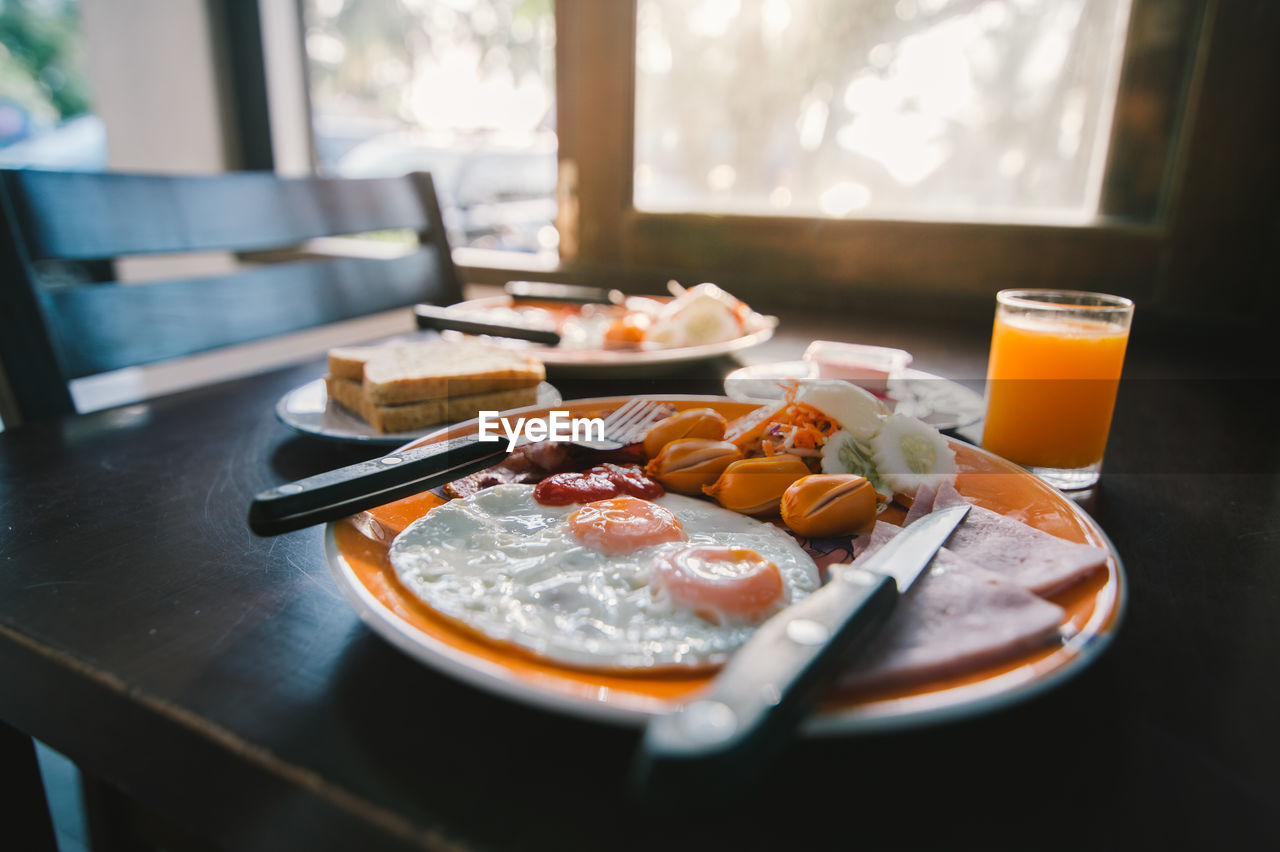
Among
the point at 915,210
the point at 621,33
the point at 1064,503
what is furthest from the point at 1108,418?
the point at 621,33

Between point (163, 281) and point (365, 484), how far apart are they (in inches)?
41.5

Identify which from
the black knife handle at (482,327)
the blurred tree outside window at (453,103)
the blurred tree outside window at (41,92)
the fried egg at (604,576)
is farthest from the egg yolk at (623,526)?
the blurred tree outside window at (41,92)

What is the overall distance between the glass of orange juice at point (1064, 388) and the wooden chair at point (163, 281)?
1353mm

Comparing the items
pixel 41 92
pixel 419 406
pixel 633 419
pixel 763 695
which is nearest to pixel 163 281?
pixel 419 406

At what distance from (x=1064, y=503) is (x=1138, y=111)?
1.78m

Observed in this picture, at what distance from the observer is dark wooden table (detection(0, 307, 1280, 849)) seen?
377 millimetres

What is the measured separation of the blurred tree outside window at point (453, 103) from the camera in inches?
113

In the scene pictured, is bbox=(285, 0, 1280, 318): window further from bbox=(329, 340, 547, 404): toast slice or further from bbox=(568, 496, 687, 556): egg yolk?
bbox=(568, 496, 687, 556): egg yolk

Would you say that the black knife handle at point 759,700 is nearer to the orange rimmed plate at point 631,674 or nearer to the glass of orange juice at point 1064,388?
the orange rimmed plate at point 631,674

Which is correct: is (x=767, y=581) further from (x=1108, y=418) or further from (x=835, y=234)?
(x=835, y=234)

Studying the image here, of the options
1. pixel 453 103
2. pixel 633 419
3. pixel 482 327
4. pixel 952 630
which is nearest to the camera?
pixel 952 630

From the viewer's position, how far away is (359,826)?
1.25ft

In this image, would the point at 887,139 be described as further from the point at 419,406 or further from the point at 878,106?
the point at 419,406

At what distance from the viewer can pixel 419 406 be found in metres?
0.98
